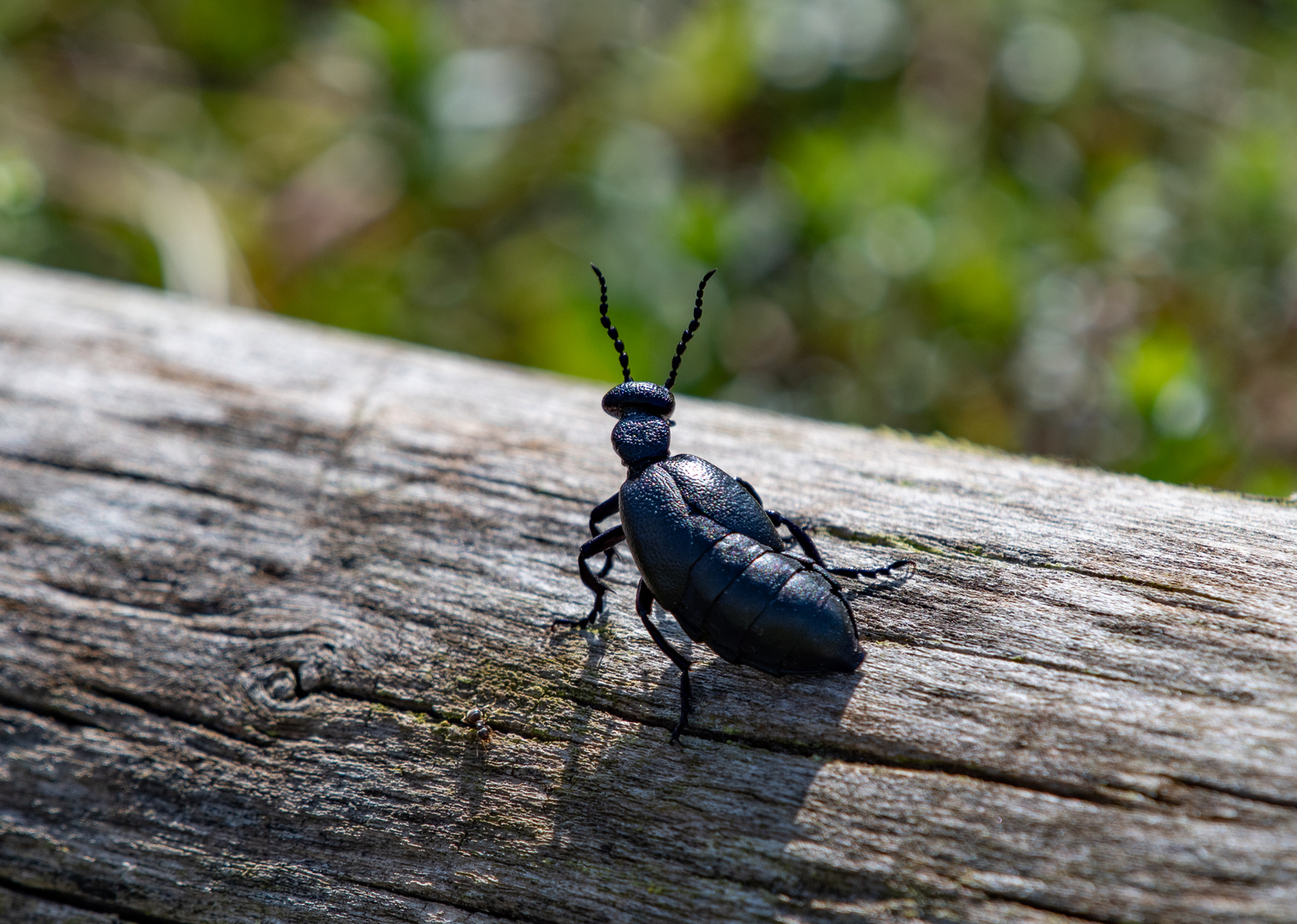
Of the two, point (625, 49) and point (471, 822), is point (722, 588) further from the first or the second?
point (625, 49)

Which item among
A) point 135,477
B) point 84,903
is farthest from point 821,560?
point 135,477

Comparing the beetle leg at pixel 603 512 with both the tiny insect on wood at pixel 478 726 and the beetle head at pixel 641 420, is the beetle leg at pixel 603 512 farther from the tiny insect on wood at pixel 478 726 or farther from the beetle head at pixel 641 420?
the tiny insect on wood at pixel 478 726

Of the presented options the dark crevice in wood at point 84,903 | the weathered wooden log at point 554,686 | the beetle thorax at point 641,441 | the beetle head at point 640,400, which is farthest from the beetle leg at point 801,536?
the dark crevice in wood at point 84,903

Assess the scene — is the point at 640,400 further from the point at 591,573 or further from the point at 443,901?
the point at 443,901

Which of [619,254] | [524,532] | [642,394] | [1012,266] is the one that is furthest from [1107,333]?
[524,532]

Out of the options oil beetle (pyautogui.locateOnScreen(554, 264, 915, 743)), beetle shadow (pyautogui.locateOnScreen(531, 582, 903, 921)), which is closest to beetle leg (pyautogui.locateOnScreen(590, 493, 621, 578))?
oil beetle (pyautogui.locateOnScreen(554, 264, 915, 743))

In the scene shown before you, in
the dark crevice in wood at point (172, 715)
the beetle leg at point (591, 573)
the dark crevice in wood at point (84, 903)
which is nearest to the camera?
the dark crevice in wood at point (84, 903)

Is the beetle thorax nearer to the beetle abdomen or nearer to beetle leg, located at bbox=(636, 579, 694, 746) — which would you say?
beetle leg, located at bbox=(636, 579, 694, 746)
